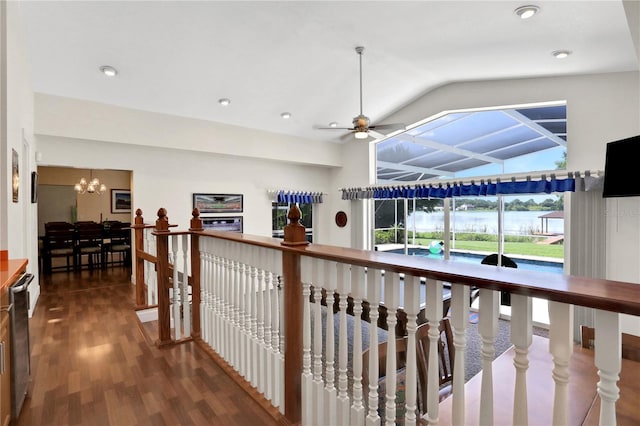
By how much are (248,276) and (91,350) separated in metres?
1.70

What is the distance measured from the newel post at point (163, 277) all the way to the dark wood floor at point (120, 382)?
5.5 inches

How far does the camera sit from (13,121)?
2.84 m

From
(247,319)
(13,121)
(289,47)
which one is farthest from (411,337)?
(289,47)

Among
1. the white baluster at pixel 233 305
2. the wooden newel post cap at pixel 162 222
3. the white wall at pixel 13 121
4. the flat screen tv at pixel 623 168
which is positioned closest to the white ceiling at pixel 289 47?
the white wall at pixel 13 121

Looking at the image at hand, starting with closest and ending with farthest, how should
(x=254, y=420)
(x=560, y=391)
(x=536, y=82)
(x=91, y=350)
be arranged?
(x=560, y=391) → (x=254, y=420) → (x=91, y=350) → (x=536, y=82)

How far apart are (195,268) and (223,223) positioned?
3.63 metres

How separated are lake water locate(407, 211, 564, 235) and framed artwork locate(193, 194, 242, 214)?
3.52 m

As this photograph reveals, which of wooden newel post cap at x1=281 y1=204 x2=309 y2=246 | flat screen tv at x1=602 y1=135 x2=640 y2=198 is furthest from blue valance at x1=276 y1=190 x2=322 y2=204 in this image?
wooden newel post cap at x1=281 y1=204 x2=309 y2=246

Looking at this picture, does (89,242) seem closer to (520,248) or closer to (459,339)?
(459,339)

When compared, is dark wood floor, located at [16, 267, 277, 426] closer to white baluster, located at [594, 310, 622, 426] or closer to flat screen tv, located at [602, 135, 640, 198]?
white baluster, located at [594, 310, 622, 426]

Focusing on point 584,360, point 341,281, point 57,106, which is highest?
point 57,106

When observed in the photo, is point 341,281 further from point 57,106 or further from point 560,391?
point 57,106

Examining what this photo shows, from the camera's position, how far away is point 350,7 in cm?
327

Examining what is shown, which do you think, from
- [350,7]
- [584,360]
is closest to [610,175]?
[584,360]
